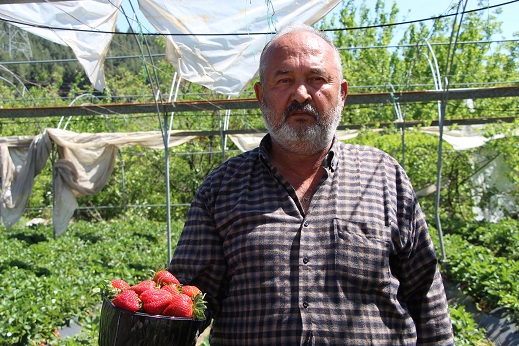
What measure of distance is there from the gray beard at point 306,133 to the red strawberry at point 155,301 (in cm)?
63

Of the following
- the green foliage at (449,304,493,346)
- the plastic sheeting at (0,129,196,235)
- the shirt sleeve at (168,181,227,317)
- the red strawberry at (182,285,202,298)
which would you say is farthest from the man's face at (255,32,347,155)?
the plastic sheeting at (0,129,196,235)

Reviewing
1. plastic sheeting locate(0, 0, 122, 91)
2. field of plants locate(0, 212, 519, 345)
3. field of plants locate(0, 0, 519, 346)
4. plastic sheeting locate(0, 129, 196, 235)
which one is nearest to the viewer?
field of plants locate(0, 212, 519, 345)

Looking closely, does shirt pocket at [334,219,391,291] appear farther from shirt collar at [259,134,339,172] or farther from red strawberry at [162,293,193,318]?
red strawberry at [162,293,193,318]

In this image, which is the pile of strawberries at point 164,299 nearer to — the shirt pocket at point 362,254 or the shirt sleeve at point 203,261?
the shirt sleeve at point 203,261

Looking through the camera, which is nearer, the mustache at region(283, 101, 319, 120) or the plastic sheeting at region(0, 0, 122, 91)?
the mustache at region(283, 101, 319, 120)

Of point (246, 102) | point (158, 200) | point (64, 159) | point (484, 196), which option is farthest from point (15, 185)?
point (484, 196)

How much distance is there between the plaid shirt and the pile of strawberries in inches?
6.1

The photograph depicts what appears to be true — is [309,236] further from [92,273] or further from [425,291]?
[92,273]

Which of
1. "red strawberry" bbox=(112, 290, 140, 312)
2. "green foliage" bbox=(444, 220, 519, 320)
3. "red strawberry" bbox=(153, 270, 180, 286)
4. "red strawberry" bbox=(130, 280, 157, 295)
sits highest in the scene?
"red strawberry" bbox=(153, 270, 180, 286)

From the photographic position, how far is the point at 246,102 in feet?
31.9

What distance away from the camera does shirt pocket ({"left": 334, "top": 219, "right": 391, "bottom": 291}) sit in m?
1.93

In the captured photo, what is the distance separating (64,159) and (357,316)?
11165mm

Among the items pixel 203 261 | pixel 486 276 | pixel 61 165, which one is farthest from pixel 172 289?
pixel 61 165

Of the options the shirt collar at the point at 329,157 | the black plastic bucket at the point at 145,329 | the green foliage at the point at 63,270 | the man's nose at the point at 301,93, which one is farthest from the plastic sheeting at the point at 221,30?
the black plastic bucket at the point at 145,329
